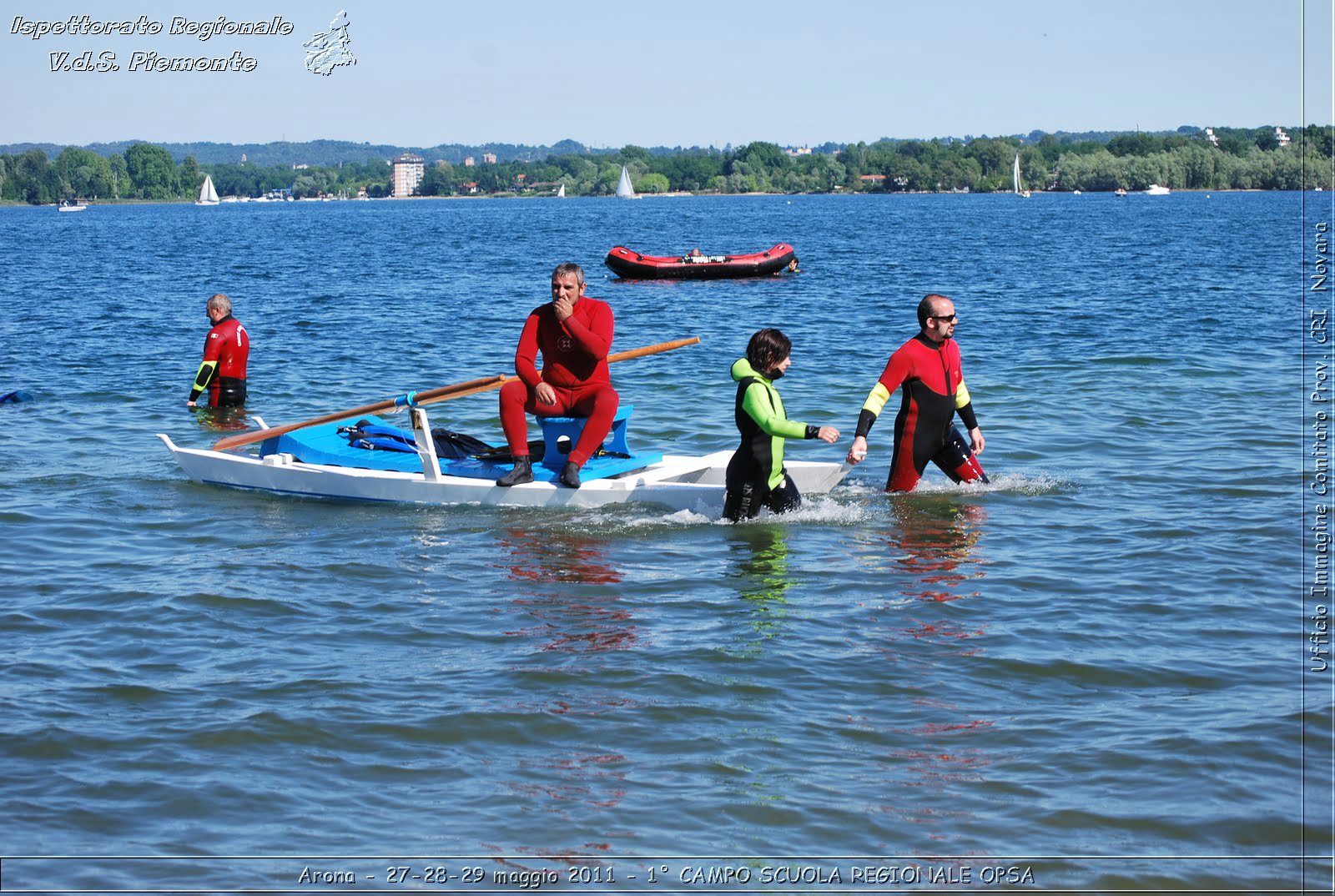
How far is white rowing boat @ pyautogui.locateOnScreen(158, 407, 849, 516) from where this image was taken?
427 inches

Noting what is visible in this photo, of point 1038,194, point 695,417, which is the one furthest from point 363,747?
point 1038,194

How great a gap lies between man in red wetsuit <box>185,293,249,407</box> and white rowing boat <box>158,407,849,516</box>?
371 cm

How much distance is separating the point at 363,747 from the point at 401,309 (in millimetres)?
25922

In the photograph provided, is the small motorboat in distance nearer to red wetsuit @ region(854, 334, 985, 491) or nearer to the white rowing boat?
the white rowing boat

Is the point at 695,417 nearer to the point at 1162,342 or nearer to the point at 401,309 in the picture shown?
the point at 1162,342

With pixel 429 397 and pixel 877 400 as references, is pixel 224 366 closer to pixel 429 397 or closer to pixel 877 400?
pixel 429 397

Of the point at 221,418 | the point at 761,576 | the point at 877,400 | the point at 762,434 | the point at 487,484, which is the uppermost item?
the point at 877,400

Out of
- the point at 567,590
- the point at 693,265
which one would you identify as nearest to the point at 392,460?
the point at 567,590

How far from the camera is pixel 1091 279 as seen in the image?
36656mm

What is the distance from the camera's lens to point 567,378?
1071cm

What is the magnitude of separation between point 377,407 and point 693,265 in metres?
30.9

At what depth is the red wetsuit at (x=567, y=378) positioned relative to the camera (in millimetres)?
10531

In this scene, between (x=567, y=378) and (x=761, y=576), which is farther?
(x=567, y=378)

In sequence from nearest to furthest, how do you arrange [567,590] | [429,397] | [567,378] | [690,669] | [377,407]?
[690,669] → [567,590] → [567,378] → [429,397] → [377,407]
